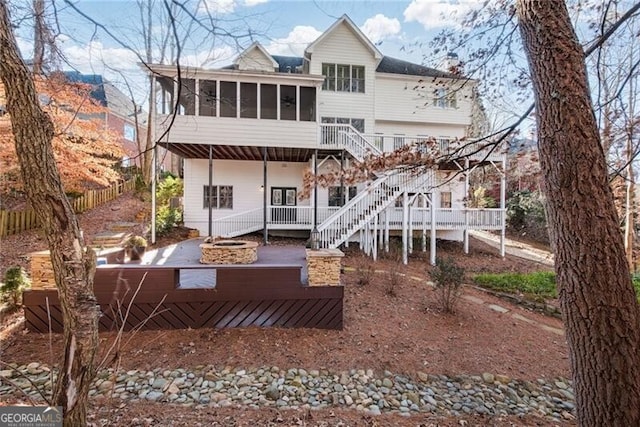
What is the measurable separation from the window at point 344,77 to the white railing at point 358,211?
246 inches

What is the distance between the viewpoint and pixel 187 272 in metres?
6.74

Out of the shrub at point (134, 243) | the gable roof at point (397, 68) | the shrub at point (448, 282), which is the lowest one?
the shrub at point (448, 282)

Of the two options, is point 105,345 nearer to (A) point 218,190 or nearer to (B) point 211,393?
(B) point 211,393

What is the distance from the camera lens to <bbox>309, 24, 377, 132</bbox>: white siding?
14.2 m

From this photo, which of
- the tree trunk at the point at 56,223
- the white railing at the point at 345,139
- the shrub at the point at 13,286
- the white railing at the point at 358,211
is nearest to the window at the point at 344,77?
the white railing at the point at 345,139

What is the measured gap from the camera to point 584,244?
201 centimetres

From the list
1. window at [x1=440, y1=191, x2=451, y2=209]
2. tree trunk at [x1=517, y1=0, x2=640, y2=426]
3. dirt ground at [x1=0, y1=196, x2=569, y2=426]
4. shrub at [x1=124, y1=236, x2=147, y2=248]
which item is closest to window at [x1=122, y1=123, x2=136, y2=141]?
shrub at [x1=124, y1=236, x2=147, y2=248]

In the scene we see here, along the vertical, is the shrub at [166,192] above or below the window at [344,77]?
below

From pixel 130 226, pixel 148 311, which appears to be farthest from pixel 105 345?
pixel 130 226

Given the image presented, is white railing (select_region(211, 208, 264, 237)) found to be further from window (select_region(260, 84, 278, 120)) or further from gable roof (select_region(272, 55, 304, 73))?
gable roof (select_region(272, 55, 304, 73))

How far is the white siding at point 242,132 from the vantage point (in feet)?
35.7

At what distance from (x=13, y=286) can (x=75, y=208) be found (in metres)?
8.84
